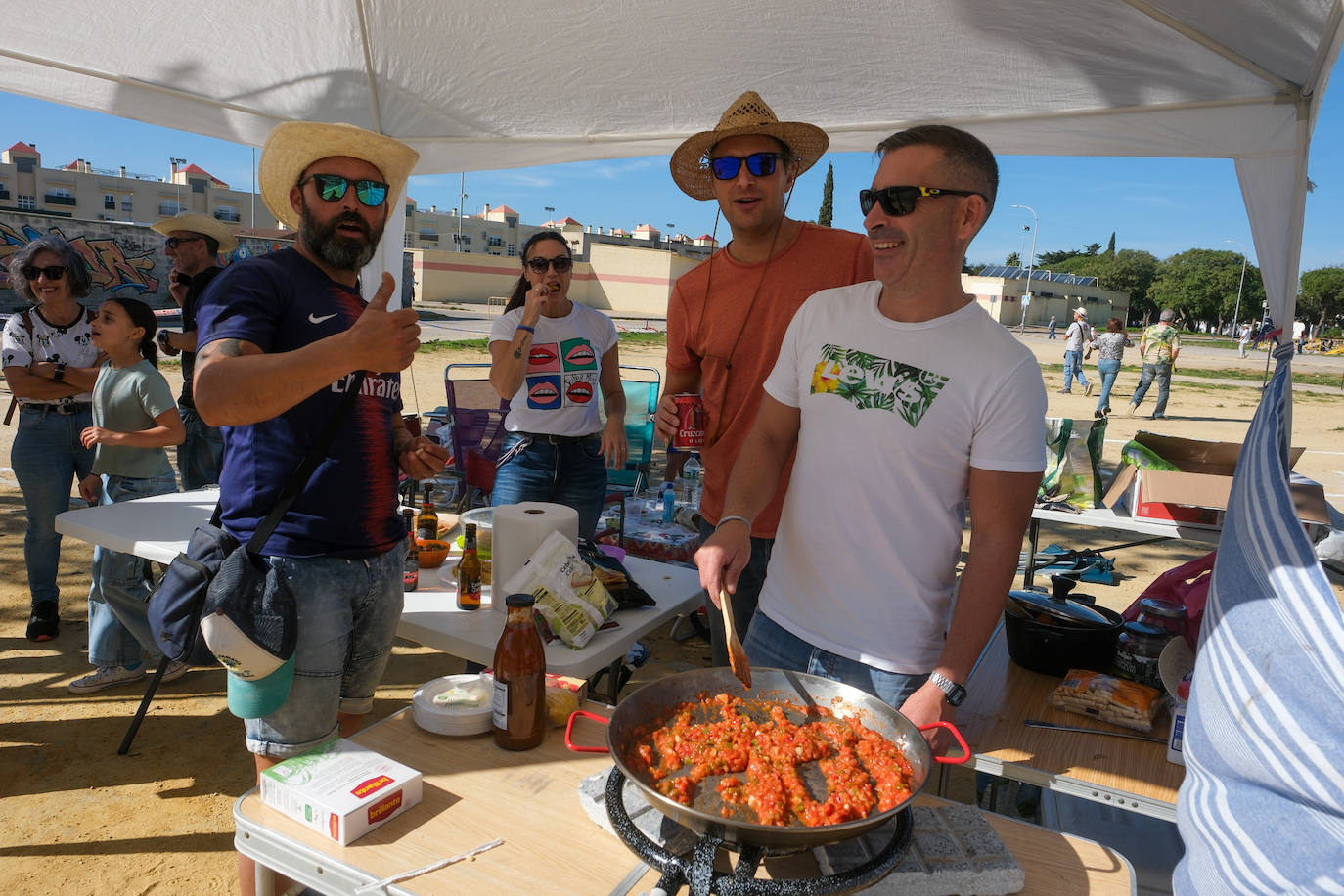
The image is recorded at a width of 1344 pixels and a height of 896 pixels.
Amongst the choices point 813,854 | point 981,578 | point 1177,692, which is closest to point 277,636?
point 813,854

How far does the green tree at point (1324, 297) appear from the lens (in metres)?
70.7

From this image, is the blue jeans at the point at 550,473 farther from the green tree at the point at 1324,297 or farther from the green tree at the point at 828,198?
the green tree at the point at 1324,297

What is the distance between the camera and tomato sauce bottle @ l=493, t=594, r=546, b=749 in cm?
171

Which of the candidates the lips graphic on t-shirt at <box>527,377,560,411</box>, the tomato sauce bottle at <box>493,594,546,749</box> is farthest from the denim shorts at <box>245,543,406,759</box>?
the lips graphic on t-shirt at <box>527,377,560,411</box>

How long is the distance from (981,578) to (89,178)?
7615 centimetres

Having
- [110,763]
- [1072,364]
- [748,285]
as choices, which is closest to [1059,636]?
[748,285]

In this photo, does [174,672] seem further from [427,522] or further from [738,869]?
[738,869]

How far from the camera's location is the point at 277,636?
6.30 feet

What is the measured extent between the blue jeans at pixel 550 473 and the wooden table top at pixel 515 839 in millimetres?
2108

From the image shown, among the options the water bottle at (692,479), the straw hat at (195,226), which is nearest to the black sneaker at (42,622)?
the straw hat at (195,226)

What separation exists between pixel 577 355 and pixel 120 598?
91.7 inches

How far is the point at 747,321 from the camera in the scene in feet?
8.36

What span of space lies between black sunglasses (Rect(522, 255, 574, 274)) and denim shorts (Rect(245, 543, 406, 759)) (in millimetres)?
1921

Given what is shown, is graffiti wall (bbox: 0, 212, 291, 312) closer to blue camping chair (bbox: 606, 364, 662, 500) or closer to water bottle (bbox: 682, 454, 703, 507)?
blue camping chair (bbox: 606, 364, 662, 500)
